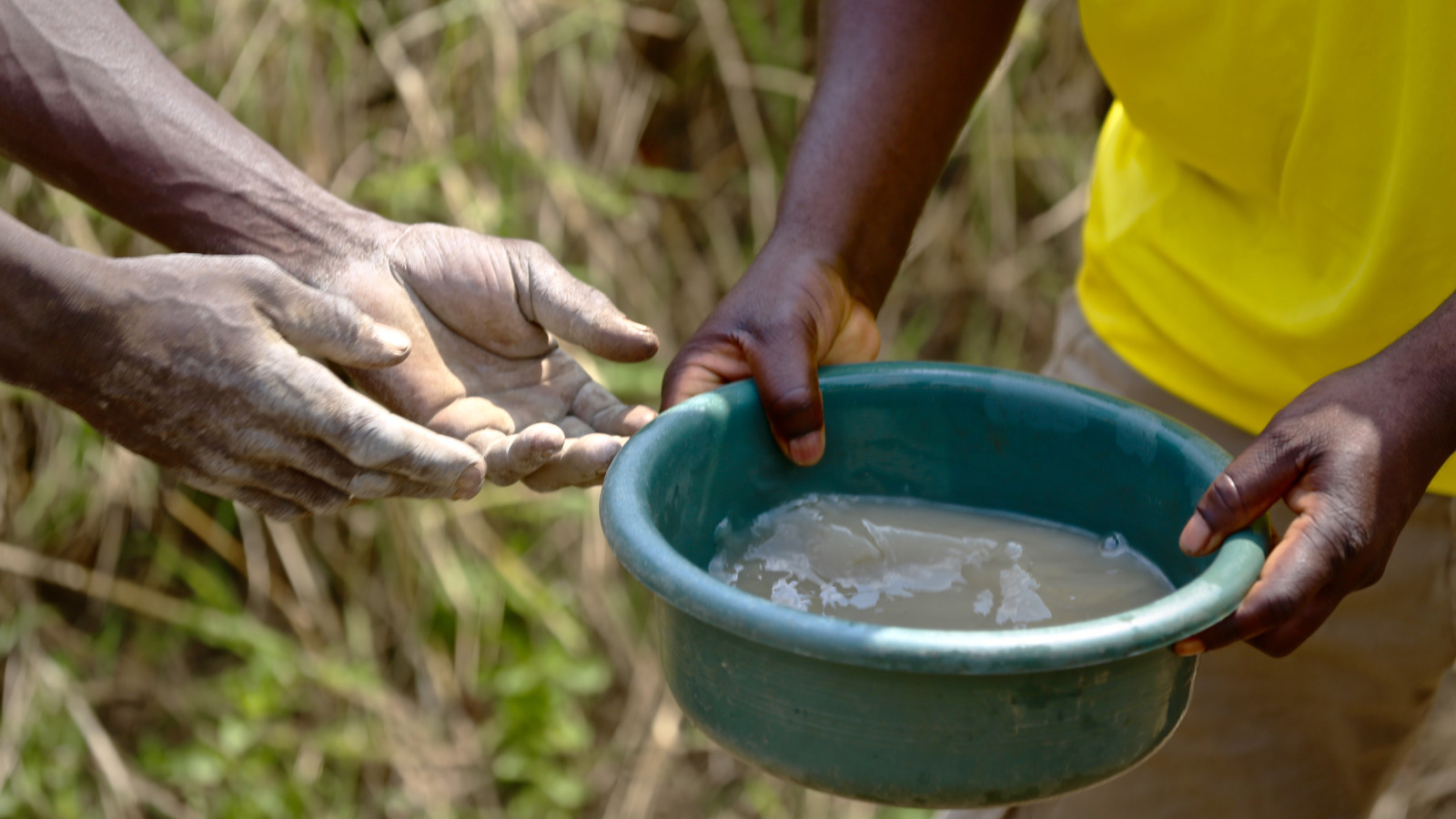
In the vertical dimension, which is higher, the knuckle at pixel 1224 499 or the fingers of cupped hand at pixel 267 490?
the knuckle at pixel 1224 499

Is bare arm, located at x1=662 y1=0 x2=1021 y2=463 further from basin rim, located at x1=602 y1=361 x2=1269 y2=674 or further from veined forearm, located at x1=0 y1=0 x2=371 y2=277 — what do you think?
veined forearm, located at x1=0 y1=0 x2=371 y2=277

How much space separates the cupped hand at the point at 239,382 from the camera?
1.11 meters

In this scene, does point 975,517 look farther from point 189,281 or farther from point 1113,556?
point 189,281

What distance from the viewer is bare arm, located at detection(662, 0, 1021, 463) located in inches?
49.9

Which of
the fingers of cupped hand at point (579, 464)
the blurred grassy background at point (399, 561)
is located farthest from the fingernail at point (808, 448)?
the blurred grassy background at point (399, 561)

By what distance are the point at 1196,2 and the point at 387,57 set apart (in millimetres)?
1658

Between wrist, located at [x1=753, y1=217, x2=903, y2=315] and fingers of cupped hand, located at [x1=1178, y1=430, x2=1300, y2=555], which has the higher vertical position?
fingers of cupped hand, located at [x1=1178, y1=430, x2=1300, y2=555]

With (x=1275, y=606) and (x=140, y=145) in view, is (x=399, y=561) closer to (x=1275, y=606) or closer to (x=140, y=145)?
(x=140, y=145)

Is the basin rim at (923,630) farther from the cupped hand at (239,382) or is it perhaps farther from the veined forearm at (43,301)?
the veined forearm at (43,301)

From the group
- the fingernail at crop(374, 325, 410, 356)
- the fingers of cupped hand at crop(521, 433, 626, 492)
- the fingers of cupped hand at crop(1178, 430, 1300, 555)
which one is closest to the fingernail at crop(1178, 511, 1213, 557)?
the fingers of cupped hand at crop(1178, 430, 1300, 555)

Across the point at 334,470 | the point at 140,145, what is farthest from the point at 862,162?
the point at 140,145

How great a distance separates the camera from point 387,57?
91.4 inches

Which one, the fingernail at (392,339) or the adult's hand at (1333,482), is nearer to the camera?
the adult's hand at (1333,482)

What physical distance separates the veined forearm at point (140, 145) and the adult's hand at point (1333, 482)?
1018 millimetres
